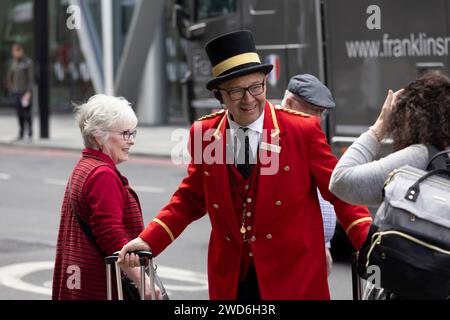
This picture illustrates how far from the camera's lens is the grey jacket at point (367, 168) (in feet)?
11.2

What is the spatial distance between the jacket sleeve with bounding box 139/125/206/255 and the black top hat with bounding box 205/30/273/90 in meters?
0.29

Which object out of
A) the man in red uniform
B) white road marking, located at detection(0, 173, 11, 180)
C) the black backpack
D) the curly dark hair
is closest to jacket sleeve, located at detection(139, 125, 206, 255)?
the man in red uniform

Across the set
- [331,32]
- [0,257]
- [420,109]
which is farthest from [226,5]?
[420,109]

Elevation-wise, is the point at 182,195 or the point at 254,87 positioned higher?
the point at 254,87

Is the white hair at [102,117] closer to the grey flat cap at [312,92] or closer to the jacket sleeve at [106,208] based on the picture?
the jacket sleeve at [106,208]

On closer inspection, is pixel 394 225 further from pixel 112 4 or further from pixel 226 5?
pixel 112 4

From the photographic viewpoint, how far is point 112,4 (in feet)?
78.2

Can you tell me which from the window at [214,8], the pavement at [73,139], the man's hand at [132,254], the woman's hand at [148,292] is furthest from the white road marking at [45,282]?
the pavement at [73,139]

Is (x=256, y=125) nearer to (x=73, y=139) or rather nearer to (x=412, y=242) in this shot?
(x=412, y=242)

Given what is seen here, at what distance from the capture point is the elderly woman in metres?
4.44

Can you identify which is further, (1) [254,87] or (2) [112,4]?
(2) [112,4]

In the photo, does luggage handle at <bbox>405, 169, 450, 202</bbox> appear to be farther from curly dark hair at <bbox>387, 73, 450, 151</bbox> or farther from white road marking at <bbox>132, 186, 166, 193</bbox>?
white road marking at <bbox>132, 186, 166, 193</bbox>
